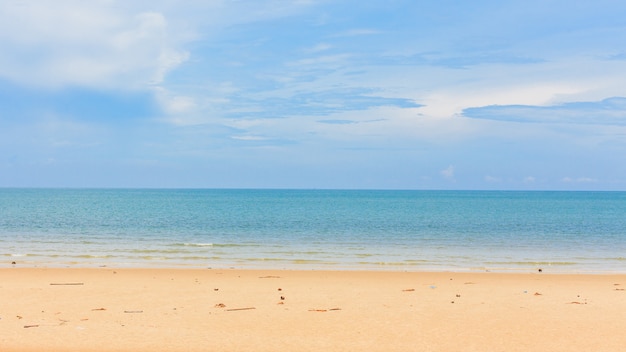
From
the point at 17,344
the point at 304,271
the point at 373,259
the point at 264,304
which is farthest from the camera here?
the point at 373,259

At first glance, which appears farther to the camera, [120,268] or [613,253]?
[613,253]

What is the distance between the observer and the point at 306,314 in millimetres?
11953

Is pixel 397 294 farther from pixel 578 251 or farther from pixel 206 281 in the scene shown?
pixel 578 251

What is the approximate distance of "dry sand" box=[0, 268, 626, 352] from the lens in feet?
31.3

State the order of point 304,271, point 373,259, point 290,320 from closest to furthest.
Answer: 1. point 290,320
2. point 304,271
3. point 373,259

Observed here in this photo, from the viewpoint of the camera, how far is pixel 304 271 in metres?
21.5

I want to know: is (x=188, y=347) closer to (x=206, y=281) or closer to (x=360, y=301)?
(x=360, y=301)

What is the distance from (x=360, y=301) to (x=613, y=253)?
22.0 metres

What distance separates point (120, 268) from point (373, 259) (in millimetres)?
10641

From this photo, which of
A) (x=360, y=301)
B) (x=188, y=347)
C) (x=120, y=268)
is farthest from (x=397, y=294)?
(x=120, y=268)

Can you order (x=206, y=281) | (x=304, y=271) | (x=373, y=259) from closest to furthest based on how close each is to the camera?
1. (x=206, y=281)
2. (x=304, y=271)
3. (x=373, y=259)

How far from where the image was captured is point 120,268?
22.1 metres

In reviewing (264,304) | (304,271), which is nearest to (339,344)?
(264,304)

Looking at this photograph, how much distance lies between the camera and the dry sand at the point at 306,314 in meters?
9.53
